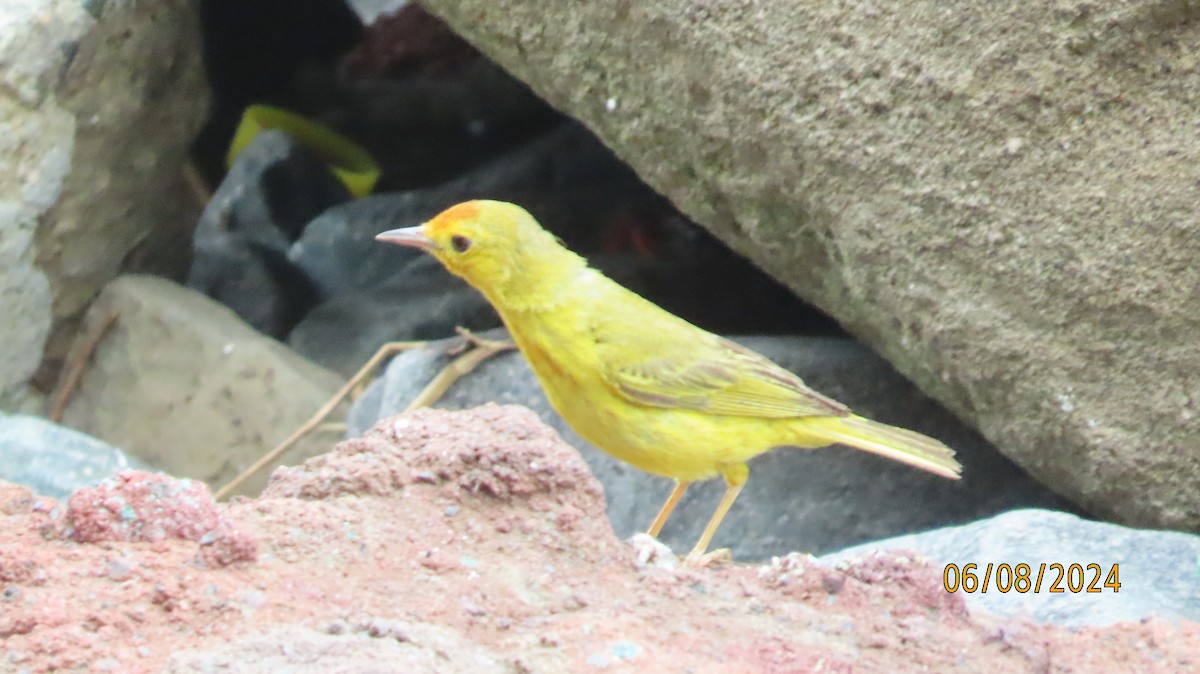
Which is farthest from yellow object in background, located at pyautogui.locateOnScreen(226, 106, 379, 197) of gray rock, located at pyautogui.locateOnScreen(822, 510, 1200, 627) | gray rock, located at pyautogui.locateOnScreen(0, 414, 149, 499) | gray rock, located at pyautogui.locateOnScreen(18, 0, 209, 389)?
gray rock, located at pyautogui.locateOnScreen(822, 510, 1200, 627)

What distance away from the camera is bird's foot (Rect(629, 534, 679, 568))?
211cm

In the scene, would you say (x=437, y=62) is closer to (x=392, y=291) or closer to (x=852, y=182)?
(x=392, y=291)

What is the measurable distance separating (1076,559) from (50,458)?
93.3 inches

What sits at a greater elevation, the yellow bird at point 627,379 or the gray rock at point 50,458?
the yellow bird at point 627,379

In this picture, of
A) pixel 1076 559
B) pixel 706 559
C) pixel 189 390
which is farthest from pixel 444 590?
pixel 189 390

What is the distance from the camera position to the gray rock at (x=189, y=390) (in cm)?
399

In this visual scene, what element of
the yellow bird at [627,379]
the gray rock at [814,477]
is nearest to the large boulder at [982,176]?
the yellow bird at [627,379]

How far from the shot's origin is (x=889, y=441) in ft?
9.77

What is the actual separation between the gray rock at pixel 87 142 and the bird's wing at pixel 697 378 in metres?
1.84

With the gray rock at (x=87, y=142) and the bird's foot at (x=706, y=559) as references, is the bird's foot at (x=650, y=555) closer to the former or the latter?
the bird's foot at (x=706, y=559)

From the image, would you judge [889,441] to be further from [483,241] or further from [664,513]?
[483,241]

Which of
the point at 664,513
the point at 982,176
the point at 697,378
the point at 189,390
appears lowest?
the point at 189,390

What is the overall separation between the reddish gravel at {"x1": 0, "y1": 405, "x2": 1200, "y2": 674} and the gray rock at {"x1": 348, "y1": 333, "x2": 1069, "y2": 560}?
4.13 feet

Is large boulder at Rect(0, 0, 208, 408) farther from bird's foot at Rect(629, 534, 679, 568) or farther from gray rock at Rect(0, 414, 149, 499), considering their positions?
bird's foot at Rect(629, 534, 679, 568)
